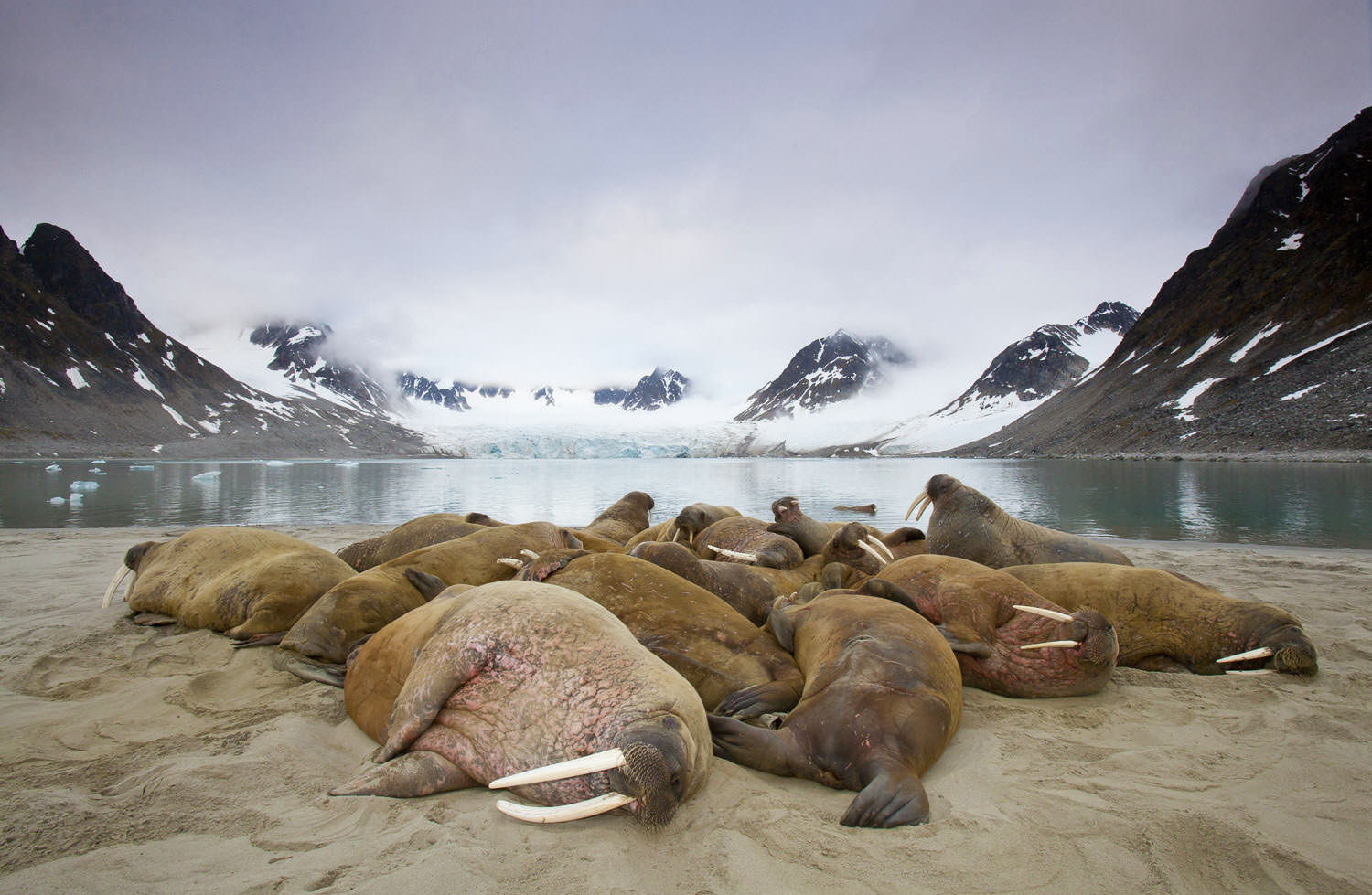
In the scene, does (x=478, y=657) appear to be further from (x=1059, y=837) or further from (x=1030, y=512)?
(x=1030, y=512)

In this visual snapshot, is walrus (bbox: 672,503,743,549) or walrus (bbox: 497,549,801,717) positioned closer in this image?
walrus (bbox: 497,549,801,717)

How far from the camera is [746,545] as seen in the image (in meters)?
6.92

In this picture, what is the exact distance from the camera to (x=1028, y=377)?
15138 cm

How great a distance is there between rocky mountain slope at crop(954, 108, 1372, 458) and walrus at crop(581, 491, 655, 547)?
4927 centimetres

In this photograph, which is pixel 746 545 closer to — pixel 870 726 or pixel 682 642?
pixel 682 642

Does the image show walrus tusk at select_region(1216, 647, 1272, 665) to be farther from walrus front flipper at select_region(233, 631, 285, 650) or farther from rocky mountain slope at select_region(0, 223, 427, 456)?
rocky mountain slope at select_region(0, 223, 427, 456)

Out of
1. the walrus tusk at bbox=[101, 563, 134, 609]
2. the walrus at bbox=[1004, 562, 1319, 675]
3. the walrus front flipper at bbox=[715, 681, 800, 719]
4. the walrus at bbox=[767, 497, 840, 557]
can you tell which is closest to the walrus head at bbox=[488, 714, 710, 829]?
the walrus front flipper at bbox=[715, 681, 800, 719]

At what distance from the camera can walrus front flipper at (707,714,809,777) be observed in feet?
9.90

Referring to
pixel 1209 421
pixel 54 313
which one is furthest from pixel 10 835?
pixel 54 313

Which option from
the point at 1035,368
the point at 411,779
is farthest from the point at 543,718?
the point at 1035,368

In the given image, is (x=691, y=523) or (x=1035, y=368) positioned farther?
(x=1035, y=368)

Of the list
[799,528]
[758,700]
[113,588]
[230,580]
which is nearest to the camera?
[758,700]

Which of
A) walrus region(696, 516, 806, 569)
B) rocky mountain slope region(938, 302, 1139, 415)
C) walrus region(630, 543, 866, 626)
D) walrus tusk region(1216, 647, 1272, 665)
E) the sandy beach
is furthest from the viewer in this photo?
rocky mountain slope region(938, 302, 1139, 415)

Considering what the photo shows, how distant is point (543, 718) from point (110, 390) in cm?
11658
